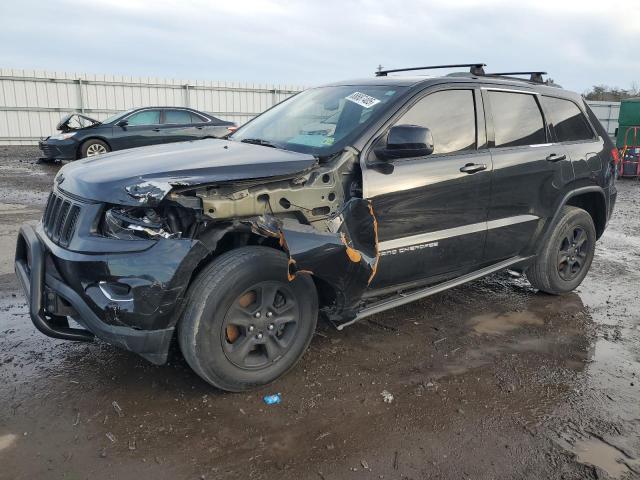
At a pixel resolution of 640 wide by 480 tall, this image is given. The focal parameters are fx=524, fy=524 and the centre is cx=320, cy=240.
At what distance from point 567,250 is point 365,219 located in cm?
249

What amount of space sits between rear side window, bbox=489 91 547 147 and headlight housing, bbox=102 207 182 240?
2.61m

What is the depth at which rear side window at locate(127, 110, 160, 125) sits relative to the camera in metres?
12.5

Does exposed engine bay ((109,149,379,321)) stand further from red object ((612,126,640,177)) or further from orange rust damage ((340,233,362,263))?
red object ((612,126,640,177))

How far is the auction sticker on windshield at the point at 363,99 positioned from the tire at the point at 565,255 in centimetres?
208

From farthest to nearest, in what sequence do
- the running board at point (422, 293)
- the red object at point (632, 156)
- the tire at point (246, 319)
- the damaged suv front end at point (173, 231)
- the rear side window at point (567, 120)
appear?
the red object at point (632, 156) < the rear side window at point (567, 120) < the running board at point (422, 293) < the tire at point (246, 319) < the damaged suv front end at point (173, 231)

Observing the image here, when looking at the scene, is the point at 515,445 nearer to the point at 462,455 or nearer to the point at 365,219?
the point at 462,455

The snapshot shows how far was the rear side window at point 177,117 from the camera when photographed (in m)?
12.7

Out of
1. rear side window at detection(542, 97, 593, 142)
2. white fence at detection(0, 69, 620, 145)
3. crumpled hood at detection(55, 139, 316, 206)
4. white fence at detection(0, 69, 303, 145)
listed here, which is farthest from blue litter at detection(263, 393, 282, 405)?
white fence at detection(0, 69, 620, 145)

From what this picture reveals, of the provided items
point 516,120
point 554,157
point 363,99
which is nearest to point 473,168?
point 516,120

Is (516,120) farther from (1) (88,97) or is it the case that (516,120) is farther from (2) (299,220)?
(1) (88,97)

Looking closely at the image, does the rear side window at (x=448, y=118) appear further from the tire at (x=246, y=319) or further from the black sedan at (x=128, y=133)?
the black sedan at (x=128, y=133)

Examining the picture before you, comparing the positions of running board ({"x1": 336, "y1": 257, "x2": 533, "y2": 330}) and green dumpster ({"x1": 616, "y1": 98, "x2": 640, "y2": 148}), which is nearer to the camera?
running board ({"x1": 336, "y1": 257, "x2": 533, "y2": 330})

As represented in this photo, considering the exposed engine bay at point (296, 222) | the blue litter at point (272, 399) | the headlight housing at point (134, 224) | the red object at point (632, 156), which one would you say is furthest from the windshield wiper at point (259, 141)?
the red object at point (632, 156)

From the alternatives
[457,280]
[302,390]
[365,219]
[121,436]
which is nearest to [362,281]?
[365,219]
